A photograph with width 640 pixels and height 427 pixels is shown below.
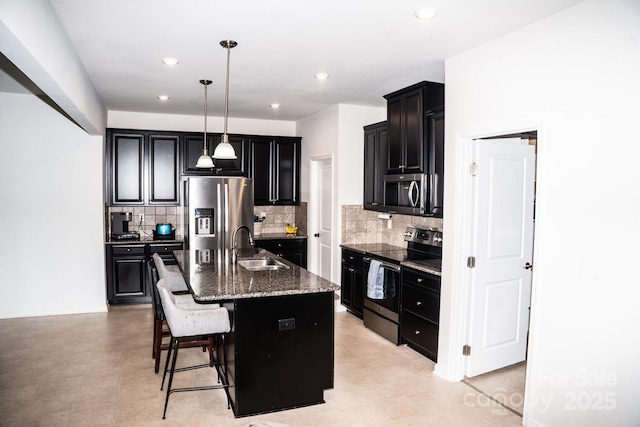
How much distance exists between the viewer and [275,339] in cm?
316

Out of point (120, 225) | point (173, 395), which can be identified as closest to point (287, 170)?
point (120, 225)

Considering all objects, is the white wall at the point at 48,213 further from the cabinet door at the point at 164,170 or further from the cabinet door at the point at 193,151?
the cabinet door at the point at 193,151

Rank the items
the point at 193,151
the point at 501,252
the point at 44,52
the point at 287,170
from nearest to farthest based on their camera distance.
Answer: the point at 44,52 → the point at 501,252 → the point at 193,151 → the point at 287,170

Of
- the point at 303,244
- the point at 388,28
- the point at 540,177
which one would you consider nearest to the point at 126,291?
the point at 303,244

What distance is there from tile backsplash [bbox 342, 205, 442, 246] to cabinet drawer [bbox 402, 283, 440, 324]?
1.23 meters

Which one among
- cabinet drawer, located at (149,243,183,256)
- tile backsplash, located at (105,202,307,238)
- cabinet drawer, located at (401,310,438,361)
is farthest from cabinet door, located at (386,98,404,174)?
cabinet drawer, located at (149,243,183,256)

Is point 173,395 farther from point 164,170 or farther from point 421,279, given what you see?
point 164,170

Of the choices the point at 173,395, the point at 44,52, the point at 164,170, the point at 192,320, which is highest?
the point at 44,52

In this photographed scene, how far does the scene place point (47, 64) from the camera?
270cm

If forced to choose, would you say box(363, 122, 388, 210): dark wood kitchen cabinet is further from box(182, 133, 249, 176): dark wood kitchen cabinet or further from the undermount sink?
box(182, 133, 249, 176): dark wood kitchen cabinet

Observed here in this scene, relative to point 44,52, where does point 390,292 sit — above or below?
below

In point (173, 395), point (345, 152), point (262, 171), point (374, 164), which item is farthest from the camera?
point (262, 171)

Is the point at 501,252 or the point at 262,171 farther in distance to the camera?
the point at 262,171

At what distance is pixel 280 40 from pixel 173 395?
2.86 meters
